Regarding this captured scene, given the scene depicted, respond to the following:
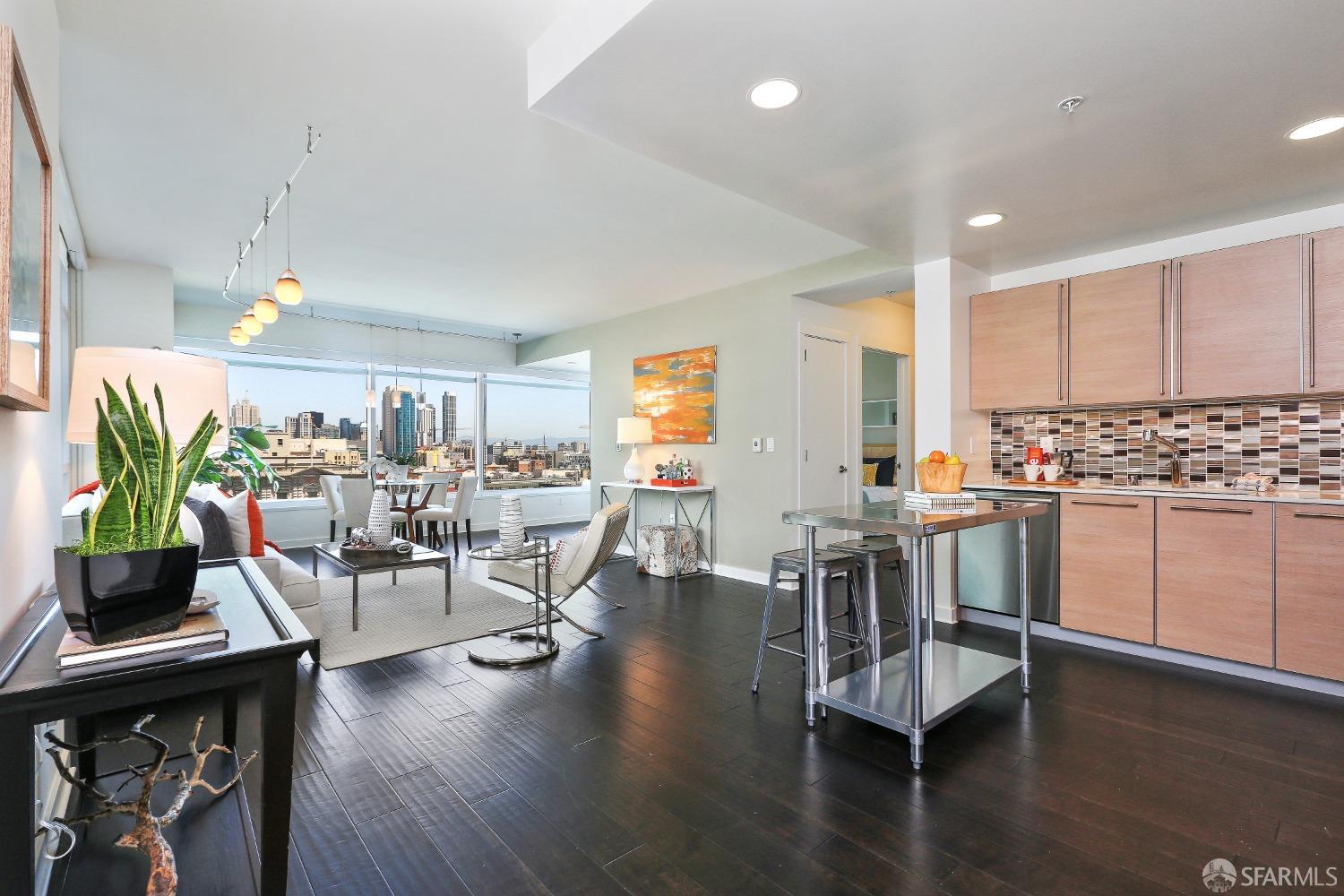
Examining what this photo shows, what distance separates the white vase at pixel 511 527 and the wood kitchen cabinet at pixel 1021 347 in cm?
308

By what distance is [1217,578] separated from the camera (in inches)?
125

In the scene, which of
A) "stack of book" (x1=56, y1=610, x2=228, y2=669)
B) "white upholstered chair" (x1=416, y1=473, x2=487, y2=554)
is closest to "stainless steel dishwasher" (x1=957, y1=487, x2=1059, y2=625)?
"stack of book" (x1=56, y1=610, x2=228, y2=669)

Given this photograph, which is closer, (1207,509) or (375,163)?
(1207,509)

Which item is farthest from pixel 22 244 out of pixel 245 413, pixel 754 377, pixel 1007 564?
pixel 245 413

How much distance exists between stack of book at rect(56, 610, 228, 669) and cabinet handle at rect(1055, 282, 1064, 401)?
4.29 m

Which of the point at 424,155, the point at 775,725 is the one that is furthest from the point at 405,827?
the point at 424,155

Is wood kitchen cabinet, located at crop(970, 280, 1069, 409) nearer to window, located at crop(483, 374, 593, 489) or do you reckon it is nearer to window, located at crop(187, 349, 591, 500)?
window, located at crop(483, 374, 593, 489)

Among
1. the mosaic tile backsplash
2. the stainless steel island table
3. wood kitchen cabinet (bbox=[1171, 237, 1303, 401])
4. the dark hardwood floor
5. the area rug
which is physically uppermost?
wood kitchen cabinet (bbox=[1171, 237, 1303, 401])

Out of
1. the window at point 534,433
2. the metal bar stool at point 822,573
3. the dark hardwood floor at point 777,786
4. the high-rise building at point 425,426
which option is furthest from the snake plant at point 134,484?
the window at point 534,433

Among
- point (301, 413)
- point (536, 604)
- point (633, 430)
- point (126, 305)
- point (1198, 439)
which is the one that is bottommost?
point (536, 604)

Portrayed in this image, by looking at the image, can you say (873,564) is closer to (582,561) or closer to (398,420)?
(582,561)

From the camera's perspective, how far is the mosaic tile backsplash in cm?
340

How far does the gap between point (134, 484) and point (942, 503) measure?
8.43 ft

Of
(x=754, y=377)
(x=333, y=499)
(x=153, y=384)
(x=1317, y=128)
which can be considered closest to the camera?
(x=153, y=384)
